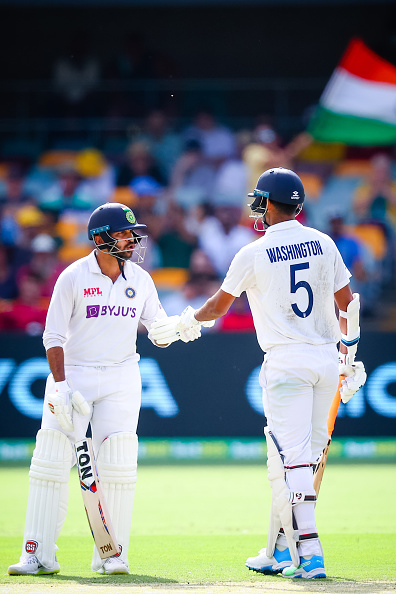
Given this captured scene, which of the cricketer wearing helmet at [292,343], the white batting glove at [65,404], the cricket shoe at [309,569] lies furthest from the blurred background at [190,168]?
the cricket shoe at [309,569]

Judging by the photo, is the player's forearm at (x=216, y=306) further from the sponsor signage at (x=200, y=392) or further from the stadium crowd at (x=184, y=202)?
the stadium crowd at (x=184, y=202)

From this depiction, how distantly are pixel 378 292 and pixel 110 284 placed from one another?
7.93 meters

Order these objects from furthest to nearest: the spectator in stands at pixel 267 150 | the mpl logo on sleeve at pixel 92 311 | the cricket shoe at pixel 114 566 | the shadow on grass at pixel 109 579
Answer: the spectator in stands at pixel 267 150, the mpl logo on sleeve at pixel 92 311, the cricket shoe at pixel 114 566, the shadow on grass at pixel 109 579

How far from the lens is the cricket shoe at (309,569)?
4.78 metres

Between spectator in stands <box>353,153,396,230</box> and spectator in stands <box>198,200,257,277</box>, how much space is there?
1.81 meters

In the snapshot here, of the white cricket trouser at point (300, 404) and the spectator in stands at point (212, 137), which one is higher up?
the spectator in stands at point (212, 137)

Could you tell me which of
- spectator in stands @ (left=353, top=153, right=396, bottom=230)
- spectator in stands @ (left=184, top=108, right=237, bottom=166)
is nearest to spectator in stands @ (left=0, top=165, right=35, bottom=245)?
spectator in stands @ (left=184, top=108, right=237, bottom=166)

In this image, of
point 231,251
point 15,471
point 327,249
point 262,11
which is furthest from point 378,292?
point 327,249

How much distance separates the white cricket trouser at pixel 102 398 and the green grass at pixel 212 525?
802 millimetres

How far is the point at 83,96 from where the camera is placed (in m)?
15.7

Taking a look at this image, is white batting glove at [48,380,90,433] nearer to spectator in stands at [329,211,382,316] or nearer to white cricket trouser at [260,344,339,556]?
white cricket trouser at [260,344,339,556]

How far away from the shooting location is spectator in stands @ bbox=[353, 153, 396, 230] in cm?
1333

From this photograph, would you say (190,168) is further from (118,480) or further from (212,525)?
(118,480)

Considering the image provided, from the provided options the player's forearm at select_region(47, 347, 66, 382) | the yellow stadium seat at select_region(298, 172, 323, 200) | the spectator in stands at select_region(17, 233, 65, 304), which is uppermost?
the yellow stadium seat at select_region(298, 172, 323, 200)
